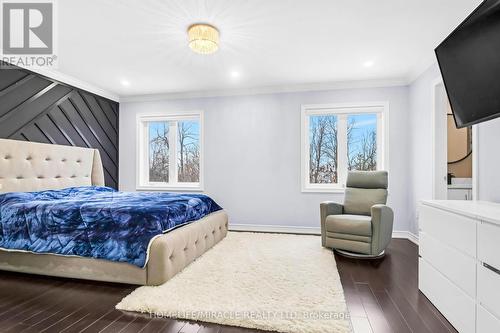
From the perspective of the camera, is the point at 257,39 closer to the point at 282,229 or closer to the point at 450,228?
the point at 450,228

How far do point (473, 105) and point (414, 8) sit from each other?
0.99m

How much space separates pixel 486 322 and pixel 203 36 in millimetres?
2936

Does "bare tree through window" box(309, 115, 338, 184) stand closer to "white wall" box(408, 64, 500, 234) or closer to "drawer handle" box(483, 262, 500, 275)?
"white wall" box(408, 64, 500, 234)

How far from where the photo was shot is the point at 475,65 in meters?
1.91

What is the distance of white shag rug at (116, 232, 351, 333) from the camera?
1.77 metres

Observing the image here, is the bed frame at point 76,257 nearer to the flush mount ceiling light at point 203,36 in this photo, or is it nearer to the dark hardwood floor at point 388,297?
the dark hardwood floor at point 388,297

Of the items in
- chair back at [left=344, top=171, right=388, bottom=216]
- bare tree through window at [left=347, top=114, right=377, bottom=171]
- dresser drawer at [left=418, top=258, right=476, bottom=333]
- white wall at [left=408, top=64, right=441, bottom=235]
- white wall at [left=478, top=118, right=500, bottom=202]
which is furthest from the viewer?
bare tree through window at [left=347, top=114, right=377, bottom=171]

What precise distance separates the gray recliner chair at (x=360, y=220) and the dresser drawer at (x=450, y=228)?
2.50 ft

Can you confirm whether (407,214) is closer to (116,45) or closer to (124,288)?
(124,288)

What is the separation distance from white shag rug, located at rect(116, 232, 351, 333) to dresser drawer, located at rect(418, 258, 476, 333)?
666mm

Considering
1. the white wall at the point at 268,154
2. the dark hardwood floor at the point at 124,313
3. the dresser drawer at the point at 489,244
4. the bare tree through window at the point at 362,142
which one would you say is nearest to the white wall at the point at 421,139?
the white wall at the point at 268,154

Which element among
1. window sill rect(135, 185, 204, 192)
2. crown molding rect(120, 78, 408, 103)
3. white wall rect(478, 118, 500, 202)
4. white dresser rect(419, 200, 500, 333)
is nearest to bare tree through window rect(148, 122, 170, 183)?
window sill rect(135, 185, 204, 192)

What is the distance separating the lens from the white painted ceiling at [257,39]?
89.9 inches

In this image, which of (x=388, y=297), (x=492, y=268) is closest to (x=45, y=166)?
(x=388, y=297)
